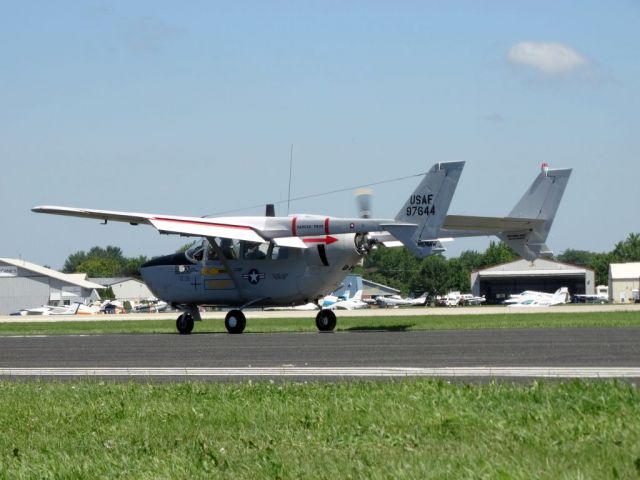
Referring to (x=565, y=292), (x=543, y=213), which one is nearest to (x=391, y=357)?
(x=543, y=213)

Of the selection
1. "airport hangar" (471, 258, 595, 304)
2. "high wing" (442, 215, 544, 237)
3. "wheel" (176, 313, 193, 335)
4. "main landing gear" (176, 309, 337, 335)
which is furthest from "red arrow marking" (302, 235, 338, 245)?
"airport hangar" (471, 258, 595, 304)

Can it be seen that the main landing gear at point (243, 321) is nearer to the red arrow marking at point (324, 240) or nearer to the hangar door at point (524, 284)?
Result: the red arrow marking at point (324, 240)

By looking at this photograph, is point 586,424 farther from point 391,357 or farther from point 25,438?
point 391,357

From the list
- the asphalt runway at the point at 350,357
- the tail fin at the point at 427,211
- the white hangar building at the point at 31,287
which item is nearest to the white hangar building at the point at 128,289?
the white hangar building at the point at 31,287

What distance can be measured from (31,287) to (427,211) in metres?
107

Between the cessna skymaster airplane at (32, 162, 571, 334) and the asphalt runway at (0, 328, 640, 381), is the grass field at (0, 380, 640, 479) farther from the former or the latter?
the cessna skymaster airplane at (32, 162, 571, 334)

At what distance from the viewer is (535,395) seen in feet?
34.1

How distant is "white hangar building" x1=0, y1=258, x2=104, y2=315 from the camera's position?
12838cm

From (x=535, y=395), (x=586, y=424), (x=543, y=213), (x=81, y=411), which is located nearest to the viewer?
(x=586, y=424)

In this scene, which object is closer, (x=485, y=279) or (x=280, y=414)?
(x=280, y=414)

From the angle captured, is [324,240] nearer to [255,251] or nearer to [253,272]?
[255,251]

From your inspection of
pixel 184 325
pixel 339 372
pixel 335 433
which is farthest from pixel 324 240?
pixel 335 433

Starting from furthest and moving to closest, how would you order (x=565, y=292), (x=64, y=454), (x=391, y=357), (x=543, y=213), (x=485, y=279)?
(x=485, y=279), (x=565, y=292), (x=543, y=213), (x=391, y=357), (x=64, y=454)

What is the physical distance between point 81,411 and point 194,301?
892 inches
